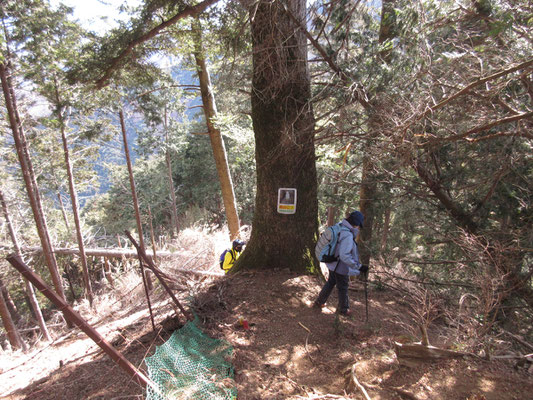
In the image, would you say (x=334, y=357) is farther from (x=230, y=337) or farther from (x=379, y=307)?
(x=379, y=307)

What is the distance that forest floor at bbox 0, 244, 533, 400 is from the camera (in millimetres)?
2588

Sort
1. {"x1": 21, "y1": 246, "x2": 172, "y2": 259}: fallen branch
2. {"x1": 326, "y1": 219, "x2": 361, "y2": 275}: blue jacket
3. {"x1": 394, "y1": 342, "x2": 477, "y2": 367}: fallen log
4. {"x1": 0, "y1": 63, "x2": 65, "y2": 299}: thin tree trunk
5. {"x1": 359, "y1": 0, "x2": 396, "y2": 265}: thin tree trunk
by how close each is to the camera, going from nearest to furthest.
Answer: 1. {"x1": 394, "y1": 342, "x2": 477, "y2": 367}: fallen log
2. {"x1": 326, "y1": 219, "x2": 361, "y2": 275}: blue jacket
3. {"x1": 359, "y1": 0, "x2": 396, "y2": 265}: thin tree trunk
4. {"x1": 0, "y1": 63, "x2": 65, "y2": 299}: thin tree trunk
5. {"x1": 21, "y1": 246, "x2": 172, "y2": 259}: fallen branch

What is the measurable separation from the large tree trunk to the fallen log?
2.25 meters

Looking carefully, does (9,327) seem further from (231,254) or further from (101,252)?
(231,254)

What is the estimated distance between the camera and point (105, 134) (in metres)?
11.8

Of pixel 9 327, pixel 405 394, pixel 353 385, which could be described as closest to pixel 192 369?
pixel 353 385

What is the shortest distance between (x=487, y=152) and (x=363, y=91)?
6.93 ft

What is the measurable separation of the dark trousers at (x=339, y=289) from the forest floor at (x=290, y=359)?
0.58 ft

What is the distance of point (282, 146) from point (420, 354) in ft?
10.3

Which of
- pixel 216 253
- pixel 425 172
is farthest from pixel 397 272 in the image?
pixel 216 253

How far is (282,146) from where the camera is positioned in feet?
15.1

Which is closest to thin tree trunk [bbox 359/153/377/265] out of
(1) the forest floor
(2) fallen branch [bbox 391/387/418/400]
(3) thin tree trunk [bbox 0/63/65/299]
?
(1) the forest floor

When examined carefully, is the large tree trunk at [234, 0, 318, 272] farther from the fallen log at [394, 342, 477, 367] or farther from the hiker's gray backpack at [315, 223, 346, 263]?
the fallen log at [394, 342, 477, 367]

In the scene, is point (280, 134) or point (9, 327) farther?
point (9, 327)
